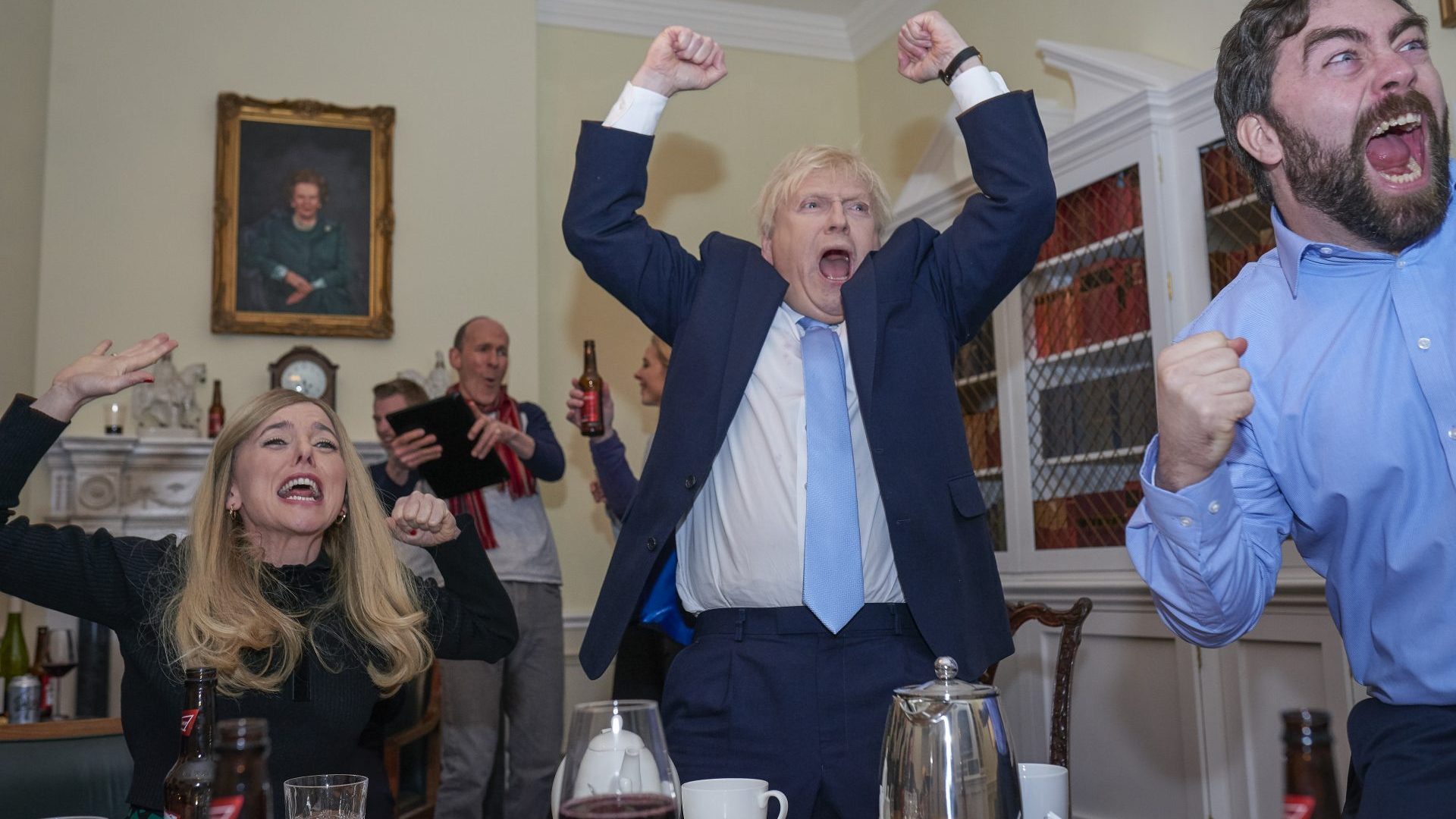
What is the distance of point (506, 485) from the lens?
3809 mm

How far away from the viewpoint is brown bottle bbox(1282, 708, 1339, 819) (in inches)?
30.8

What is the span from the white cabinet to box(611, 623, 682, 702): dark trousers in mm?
1222

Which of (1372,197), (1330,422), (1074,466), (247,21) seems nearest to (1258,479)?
(1330,422)

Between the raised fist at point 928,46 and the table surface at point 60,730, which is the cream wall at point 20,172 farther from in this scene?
the raised fist at point 928,46

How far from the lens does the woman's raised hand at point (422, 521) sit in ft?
6.14

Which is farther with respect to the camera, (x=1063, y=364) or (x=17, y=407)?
(x=1063, y=364)

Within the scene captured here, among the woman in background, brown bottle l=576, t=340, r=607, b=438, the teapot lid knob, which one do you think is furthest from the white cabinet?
the teapot lid knob

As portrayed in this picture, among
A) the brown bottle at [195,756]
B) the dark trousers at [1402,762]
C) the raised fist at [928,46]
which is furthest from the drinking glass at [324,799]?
the raised fist at [928,46]

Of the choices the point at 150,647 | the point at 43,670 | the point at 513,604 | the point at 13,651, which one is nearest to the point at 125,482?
the point at 13,651

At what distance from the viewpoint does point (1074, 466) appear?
12.1 ft

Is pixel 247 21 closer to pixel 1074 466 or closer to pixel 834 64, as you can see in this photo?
pixel 834 64

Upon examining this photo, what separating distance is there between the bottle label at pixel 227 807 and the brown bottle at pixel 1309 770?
749 mm

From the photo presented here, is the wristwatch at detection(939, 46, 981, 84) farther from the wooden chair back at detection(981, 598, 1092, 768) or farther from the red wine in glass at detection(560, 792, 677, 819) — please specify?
the red wine in glass at detection(560, 792, 677, 819)

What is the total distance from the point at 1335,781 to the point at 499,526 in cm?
316
